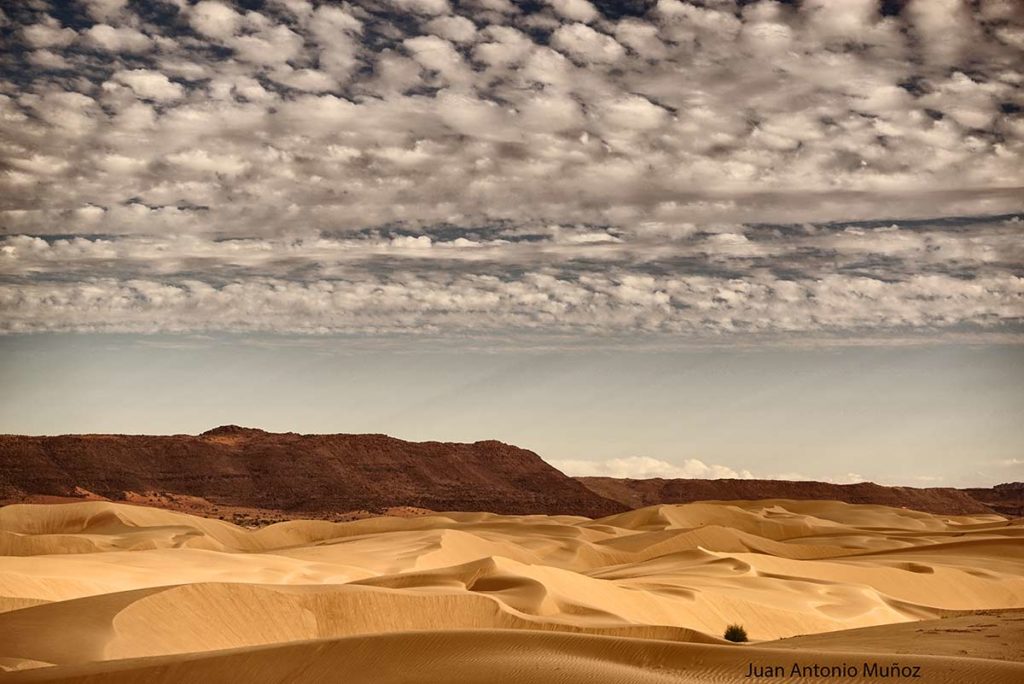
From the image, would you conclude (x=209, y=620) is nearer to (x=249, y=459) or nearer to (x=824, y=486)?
(x=249, y=459)

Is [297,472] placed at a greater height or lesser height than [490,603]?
greater

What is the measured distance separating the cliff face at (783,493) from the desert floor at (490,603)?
55.7 metres

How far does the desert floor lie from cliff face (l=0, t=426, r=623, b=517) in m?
37.1

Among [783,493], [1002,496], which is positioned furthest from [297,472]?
[1002,496]

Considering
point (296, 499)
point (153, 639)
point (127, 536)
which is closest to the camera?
point (153, 639)

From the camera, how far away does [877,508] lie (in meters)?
88.9

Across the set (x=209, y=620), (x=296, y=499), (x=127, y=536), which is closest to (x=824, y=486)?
(x=296, y=499)

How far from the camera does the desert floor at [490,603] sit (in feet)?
35.7

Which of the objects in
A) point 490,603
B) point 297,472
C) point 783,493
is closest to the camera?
point 490,603

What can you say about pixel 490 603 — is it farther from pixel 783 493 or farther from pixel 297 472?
pixel 783 493

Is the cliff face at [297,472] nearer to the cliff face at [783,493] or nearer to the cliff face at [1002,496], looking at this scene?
the cliff face at [783,493]

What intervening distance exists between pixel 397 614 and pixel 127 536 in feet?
94.5

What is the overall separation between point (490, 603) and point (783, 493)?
352 ft

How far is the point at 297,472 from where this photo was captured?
107 meters
